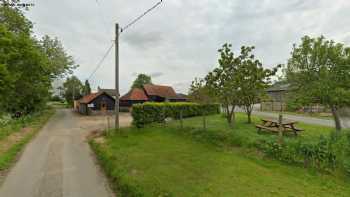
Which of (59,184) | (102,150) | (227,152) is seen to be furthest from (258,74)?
(59,184)

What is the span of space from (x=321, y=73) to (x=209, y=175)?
6.08 metres

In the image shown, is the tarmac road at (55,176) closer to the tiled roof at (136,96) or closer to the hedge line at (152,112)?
the hedge line at (152,112)

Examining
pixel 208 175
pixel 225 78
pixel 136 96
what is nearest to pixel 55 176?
pixel 208 175

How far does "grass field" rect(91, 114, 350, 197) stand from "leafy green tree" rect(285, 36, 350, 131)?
3.33 metres

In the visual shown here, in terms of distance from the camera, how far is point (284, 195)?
13.3 ft

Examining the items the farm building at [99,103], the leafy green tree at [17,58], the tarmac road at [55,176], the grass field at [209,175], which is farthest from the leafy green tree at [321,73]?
the farm building at [99,103]

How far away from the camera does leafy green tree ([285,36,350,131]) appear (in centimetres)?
696

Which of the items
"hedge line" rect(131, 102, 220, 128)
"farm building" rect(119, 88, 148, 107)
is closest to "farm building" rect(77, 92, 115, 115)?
"farm building" rect(119, 88, 148, 107)

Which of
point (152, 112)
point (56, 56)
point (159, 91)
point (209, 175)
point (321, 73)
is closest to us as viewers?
point (209, 175)

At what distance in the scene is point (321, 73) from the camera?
293 inches

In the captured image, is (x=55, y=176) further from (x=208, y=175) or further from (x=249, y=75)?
(x=249, y=75)

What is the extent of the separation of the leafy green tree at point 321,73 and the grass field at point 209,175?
3.33 m

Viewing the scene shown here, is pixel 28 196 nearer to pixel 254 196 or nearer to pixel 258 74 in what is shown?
pixel 254 196

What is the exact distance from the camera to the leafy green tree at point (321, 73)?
696 centimetres
